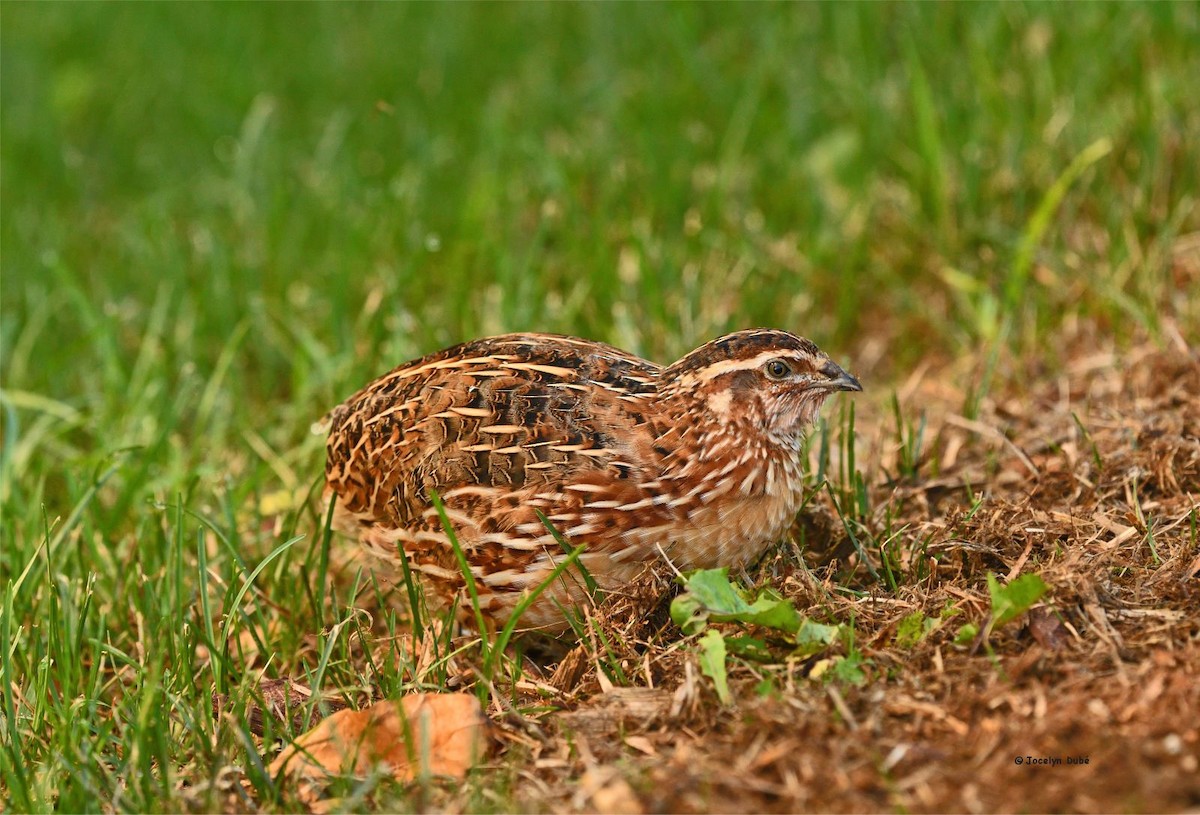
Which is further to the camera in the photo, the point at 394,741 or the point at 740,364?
the point at 740,364

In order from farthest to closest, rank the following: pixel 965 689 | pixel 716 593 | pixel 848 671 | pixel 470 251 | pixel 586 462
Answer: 1. pixel 470 251
2. pixel 586 462
3. pixel 716 593
4. pixel 848 671
5. pixel 965 689

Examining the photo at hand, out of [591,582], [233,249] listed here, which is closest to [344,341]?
[233,249]

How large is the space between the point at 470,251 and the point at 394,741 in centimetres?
361

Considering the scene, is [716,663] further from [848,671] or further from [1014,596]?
[1014,596]

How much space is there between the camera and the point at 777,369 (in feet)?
14.7

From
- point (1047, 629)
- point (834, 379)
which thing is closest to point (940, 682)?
point (1047, 629)

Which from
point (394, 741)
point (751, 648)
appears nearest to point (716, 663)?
point (751, 648)

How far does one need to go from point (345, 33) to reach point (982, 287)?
606 cm

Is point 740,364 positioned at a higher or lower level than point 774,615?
higher

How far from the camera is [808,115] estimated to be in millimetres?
7992

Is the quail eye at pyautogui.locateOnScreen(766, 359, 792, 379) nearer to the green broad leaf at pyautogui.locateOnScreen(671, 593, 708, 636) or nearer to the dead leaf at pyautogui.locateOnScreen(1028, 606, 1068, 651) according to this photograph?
the green broad leaf at pyautogui.locateOnScreen(671, 593, 708, 636)

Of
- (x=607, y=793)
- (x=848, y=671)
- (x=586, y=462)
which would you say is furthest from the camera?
(x=586, y=462)

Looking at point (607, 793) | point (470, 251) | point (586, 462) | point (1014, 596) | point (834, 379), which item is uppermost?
point (470, 251)

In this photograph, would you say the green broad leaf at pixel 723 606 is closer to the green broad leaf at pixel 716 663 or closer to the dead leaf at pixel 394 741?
the green broad leaf at pixel 716 663
